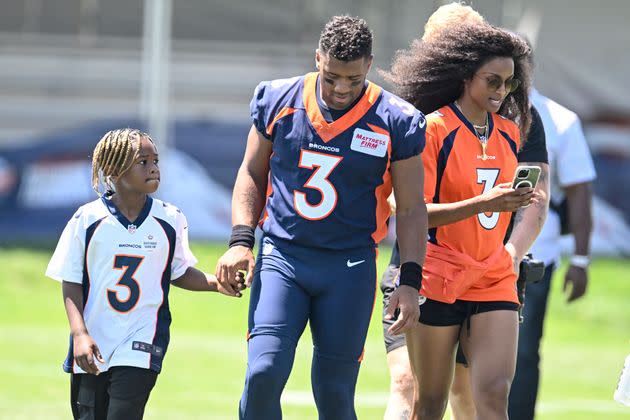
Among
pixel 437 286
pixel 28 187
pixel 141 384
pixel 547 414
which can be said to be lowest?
pixel 28 187

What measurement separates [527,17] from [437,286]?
17840 millimetres

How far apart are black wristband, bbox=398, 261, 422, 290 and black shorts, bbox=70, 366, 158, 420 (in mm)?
1249

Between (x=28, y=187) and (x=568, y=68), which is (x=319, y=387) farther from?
(x=568, y=68)

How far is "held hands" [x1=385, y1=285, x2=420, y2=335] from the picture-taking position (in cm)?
555

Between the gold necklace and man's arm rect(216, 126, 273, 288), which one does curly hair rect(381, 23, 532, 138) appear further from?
man's arm rect(216, 126, 273, 288)

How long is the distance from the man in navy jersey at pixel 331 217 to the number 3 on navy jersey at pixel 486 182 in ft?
1.62

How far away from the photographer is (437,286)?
20.0 ft

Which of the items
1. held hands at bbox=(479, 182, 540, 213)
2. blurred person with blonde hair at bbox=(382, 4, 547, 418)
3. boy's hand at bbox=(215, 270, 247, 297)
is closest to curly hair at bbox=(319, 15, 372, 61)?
blurred person with blonde hair at bbox=(382, 4, 547, 418)

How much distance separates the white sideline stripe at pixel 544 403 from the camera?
10.1 meters

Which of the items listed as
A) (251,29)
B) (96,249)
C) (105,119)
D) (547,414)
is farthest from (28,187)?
(96,249)

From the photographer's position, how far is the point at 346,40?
5531mm

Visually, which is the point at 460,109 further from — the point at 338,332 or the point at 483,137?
the point at 338,332

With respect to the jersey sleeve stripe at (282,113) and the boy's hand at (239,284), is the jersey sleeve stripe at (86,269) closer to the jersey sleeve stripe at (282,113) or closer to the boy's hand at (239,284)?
the boy's hand at (239,284)

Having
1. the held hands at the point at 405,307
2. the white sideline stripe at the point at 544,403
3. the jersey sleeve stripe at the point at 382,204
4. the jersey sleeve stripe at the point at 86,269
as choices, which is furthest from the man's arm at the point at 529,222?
the white sideline stripe at the point at 544,403
